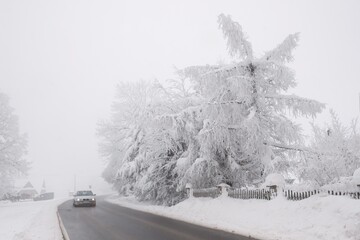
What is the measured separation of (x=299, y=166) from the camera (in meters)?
18.0

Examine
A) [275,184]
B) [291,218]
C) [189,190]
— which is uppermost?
[275,184]

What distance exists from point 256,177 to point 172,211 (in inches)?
227

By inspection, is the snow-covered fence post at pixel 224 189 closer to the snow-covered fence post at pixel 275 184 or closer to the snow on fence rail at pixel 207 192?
the snow on fence rail at pixel 207 192

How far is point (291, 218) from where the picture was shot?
38.1ft

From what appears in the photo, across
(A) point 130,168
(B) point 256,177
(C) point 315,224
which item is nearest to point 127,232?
(C) point 315,224

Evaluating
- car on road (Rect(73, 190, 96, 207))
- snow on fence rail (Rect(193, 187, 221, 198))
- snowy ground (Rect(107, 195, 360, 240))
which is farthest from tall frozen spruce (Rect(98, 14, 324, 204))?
car on road (Rect(73, 190, 96, 207))

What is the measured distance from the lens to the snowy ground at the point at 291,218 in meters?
9.60

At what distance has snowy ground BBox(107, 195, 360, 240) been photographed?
9602 millimetres

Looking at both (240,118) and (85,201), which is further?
(85,201)

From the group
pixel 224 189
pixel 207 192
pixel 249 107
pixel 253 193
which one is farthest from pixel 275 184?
pixel 207 192

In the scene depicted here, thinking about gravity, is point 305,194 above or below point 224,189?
above

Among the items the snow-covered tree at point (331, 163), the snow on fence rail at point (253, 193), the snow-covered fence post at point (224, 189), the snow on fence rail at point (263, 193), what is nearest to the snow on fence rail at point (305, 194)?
the snow on fence rail at point (263, 193)

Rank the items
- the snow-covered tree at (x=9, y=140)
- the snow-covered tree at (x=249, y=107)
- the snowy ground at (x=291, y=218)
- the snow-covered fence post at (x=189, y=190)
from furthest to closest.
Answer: the snow-covered tree at (x=9, y=140)
the snow-covered fence post at (x=189, y=190)
the snow-covered tree at (x=249, y=107)
the snowy ground at (x=291, y=218)

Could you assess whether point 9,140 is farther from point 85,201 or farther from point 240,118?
point 240,118
